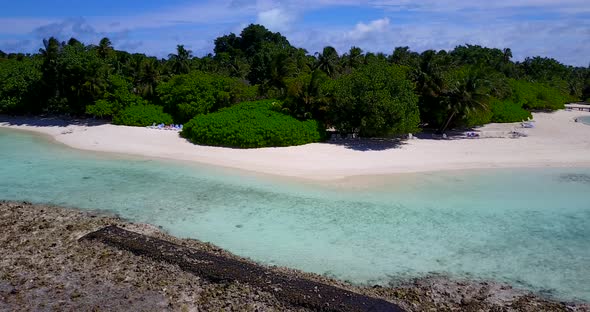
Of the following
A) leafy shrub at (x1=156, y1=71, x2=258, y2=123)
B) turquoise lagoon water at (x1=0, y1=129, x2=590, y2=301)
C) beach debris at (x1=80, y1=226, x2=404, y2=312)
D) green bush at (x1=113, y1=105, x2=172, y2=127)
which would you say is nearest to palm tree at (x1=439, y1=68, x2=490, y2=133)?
turquoise lagoon water at (x1=0, y1=129, x2=590, y2=301)

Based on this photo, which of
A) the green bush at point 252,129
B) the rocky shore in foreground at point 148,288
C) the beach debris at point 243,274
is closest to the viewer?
the beach debris at point 243,274

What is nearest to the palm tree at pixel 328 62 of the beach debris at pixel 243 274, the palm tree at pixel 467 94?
the palm tree at pixel 467 94

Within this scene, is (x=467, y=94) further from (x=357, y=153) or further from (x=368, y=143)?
(x=357, y=153)

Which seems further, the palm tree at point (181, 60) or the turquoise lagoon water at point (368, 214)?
the palm tree at point (181, 60)

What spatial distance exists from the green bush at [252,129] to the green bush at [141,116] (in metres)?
6.55

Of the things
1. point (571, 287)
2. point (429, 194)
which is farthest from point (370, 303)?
point (429, 194)

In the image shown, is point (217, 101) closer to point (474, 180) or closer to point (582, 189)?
point (474, 180)

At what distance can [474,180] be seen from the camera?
24.3 meters

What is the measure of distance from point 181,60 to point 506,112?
33.5 meters

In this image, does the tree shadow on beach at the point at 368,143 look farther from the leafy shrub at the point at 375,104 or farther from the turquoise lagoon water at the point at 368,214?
the turquoise lagoon water at the point at 368,214

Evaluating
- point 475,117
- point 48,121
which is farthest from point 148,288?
point 48,121

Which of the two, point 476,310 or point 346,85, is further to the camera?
point 346,85

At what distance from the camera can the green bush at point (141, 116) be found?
1529 inches

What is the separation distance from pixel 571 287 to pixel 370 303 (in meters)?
6.05
